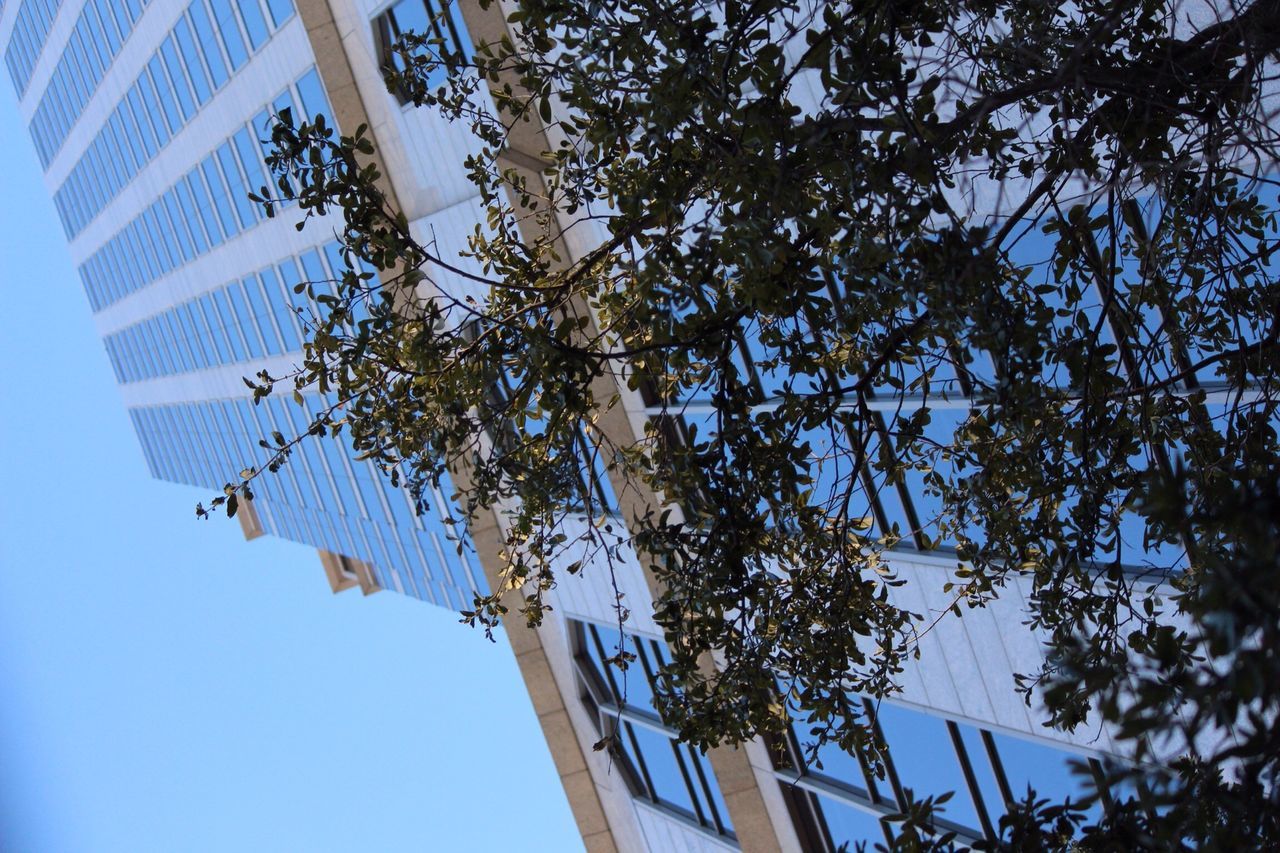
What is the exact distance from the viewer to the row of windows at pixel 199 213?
86.9 feet

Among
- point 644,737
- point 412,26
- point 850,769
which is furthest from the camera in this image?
point 644,737

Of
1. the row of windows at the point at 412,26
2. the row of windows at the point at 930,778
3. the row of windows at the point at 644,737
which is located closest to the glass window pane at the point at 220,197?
the row of windows at the point at 412,26

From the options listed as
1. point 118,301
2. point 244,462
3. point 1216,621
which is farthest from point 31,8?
point 1216,621

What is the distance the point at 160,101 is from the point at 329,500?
11928 millimetres

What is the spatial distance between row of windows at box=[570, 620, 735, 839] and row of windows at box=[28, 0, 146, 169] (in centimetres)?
2315

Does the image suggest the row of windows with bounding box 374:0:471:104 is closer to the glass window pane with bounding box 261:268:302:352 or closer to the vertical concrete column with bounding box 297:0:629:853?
the vertical concrete column with bounding box 297:0:629:853

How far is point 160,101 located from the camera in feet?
115

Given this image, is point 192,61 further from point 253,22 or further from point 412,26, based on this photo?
point 412,26

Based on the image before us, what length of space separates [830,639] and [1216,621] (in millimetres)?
4058

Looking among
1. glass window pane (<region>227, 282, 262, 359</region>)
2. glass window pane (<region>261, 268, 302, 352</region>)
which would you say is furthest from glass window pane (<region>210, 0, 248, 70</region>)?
glass window pane (<region>227, 282, 262, 359</region>)

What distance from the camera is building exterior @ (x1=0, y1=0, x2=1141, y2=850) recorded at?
13430mm

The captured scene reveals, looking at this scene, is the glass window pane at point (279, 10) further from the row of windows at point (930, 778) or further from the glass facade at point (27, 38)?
the glass facade at point (27, 38)

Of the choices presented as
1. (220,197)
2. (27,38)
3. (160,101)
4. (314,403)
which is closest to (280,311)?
(314,403)

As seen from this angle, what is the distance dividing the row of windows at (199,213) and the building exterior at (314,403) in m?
0.11
